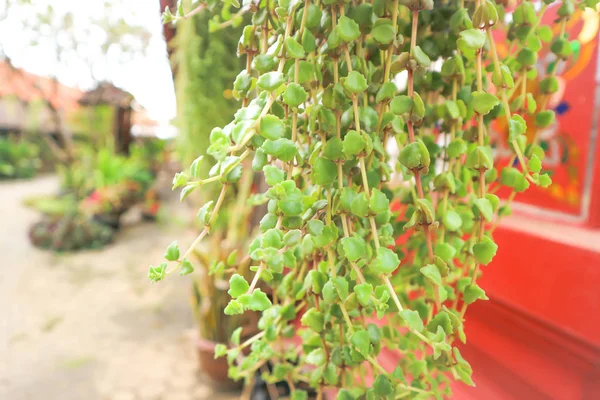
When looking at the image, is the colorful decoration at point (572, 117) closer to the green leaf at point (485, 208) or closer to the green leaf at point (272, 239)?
the green leaf at point (485, 208)

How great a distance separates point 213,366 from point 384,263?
4.54 ft

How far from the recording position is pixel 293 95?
0.32 meters

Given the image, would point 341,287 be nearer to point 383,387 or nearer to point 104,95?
point 383,387

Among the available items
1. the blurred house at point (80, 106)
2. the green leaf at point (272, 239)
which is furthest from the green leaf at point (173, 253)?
the blurred house at point (80, 106)

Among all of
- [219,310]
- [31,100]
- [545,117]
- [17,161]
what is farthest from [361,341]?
[17,161]

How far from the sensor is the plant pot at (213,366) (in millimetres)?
1482

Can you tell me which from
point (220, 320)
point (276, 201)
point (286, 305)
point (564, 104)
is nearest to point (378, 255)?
point (276, 201)

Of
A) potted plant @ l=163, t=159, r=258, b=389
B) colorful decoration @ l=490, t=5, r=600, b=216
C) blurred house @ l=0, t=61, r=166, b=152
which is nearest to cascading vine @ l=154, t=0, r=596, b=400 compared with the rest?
colorful decoration @ l=490, t=5, r=600, b=216

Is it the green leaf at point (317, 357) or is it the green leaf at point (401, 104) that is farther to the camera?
the green leaf at point (317, 357)

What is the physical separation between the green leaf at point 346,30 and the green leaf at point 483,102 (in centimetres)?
14

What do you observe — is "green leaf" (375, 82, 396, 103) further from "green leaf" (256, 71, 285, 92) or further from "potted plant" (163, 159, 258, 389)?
"potted plant" (163, 159, 258, 389)

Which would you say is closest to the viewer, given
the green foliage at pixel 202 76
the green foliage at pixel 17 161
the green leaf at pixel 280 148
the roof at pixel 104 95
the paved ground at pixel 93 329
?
the green leaf at pixel 280 148

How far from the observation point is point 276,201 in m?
0.33

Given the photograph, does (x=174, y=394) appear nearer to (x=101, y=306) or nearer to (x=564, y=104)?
(x=101, y=306)
